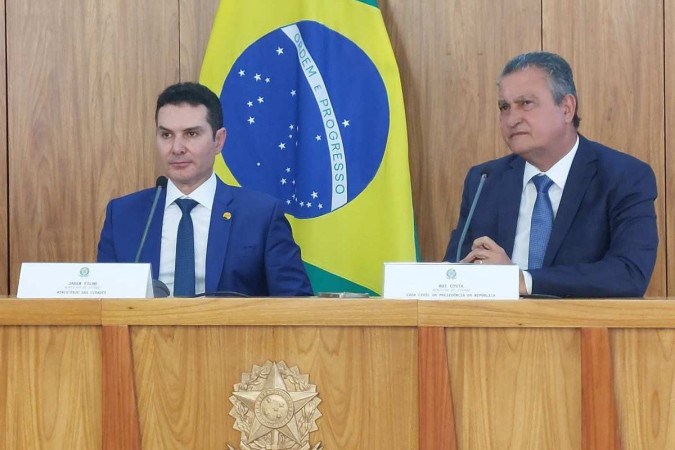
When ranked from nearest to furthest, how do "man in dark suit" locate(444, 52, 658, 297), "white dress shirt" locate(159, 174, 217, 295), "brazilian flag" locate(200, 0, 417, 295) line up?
1. "man in dark suit" locate(444, 52, 658, 297)
2. "white dress shirt" locate(159, 174, 217, 295)
3. "brazilian flag" locate(200, 0, 417, 295)

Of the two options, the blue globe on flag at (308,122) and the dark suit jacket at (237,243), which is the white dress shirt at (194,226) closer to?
the dark suit jacket at (237,243)

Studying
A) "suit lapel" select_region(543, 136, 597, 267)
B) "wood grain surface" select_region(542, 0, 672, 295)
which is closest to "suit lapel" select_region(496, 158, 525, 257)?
"suit lapel" select_region(543, 136, 597, 267)

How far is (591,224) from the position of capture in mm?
2941

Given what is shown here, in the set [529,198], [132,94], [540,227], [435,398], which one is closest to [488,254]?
[540,227]

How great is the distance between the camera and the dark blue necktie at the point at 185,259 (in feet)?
10.1

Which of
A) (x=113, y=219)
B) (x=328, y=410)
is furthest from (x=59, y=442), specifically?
(x=113, y=219)

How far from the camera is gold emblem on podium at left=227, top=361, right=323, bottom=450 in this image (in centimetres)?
212

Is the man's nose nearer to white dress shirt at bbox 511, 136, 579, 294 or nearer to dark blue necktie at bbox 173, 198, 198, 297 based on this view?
dark blue necktie at bbox 173, 198, 198, 297

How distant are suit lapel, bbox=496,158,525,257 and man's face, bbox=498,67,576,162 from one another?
8cm

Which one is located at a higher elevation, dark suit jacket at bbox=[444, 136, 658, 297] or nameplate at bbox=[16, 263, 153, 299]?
dark suit jacket at bbox=[444, 136, 658, 297]

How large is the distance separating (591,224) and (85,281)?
1433 millimetres

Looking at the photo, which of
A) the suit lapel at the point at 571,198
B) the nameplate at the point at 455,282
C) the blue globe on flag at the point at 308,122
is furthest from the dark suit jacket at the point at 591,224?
the blue globe on flag at the point at 308,122

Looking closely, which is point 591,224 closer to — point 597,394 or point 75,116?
point 597,394

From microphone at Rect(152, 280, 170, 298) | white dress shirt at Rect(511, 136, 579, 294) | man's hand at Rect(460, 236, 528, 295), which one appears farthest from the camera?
white dress shirt at Rect(511, 136, 579, 294)
